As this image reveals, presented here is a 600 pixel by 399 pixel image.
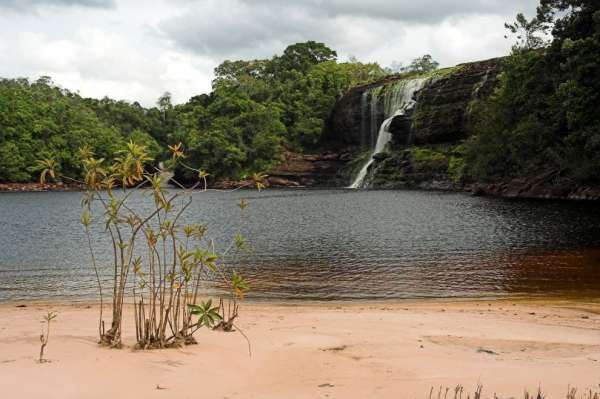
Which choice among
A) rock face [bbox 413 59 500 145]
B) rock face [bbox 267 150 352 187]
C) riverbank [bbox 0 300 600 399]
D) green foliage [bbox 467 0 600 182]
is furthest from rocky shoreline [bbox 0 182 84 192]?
riverbank [bbox 0 300 600 399]

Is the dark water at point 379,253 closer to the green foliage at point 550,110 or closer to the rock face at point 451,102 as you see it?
the green foliage at point 550,110

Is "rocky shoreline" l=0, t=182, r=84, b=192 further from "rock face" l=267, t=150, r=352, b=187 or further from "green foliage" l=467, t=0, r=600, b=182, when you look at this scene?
"green foliage" l=467, t=0, r=600, b=182

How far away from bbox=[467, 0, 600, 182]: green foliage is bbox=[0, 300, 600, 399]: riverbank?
3289cm

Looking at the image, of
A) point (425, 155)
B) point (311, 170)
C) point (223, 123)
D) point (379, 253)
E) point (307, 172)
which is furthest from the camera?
point (223, 123)

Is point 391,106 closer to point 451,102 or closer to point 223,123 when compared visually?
point 451,102

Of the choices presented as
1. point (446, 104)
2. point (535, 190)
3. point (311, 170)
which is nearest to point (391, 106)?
point (446, 104)

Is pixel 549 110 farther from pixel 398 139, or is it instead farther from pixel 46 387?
pixel 46 387

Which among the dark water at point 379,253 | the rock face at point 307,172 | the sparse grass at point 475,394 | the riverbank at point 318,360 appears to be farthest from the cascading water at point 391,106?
the sparse grass at point 475,394

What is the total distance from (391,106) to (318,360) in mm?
71843

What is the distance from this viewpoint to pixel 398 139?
242 ft

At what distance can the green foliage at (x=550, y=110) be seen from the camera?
3919 centimetres

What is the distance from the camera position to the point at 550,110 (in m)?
45.8

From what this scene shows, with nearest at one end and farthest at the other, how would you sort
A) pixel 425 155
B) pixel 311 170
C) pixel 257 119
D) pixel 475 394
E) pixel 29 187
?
pixel 475 394
pixel 425 155
pixel 311 170
pixel 29 187
pixel 257 119

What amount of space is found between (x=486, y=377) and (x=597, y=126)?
1464 inches
